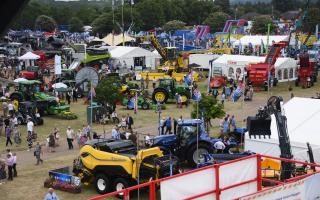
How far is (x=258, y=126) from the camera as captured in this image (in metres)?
13.9

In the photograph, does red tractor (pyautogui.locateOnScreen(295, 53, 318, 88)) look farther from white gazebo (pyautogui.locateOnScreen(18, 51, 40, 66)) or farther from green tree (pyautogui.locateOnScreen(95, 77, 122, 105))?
white gazebo (pyautogui.locateOnScreen(18, 51, 40, 66))

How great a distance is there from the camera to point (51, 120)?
24.0 metres

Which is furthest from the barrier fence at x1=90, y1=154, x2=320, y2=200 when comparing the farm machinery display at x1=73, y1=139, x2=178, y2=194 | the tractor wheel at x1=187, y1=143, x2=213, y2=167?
the tractor wheel at x1=187, y1=143, x2=213, y2=167

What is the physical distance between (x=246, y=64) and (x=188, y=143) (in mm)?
20995

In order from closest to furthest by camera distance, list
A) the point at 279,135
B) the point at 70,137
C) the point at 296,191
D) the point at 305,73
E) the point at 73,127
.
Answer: the point at 296,191 < the point at 279,135 < the point at 70,137 < the point at 73,127 < the point at 305,73

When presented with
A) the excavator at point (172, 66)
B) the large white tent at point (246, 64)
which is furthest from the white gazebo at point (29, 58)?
the large white tent at point (246, 64)

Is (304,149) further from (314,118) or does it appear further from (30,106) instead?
(30,106)

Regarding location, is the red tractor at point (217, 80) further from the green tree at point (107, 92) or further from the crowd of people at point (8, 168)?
the crowd of people at point (8, 168)

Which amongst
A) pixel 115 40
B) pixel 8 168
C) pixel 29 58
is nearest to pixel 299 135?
pixel 8 168

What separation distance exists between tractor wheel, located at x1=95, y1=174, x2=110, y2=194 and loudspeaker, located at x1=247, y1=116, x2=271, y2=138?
3891 millimetres

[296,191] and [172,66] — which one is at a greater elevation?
[172,66]

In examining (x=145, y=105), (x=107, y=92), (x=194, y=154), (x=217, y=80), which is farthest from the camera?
(x=217, y=80)

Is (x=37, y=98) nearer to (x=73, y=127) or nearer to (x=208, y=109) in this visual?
(x=73, y=127)

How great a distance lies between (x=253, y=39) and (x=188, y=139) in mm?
37126
